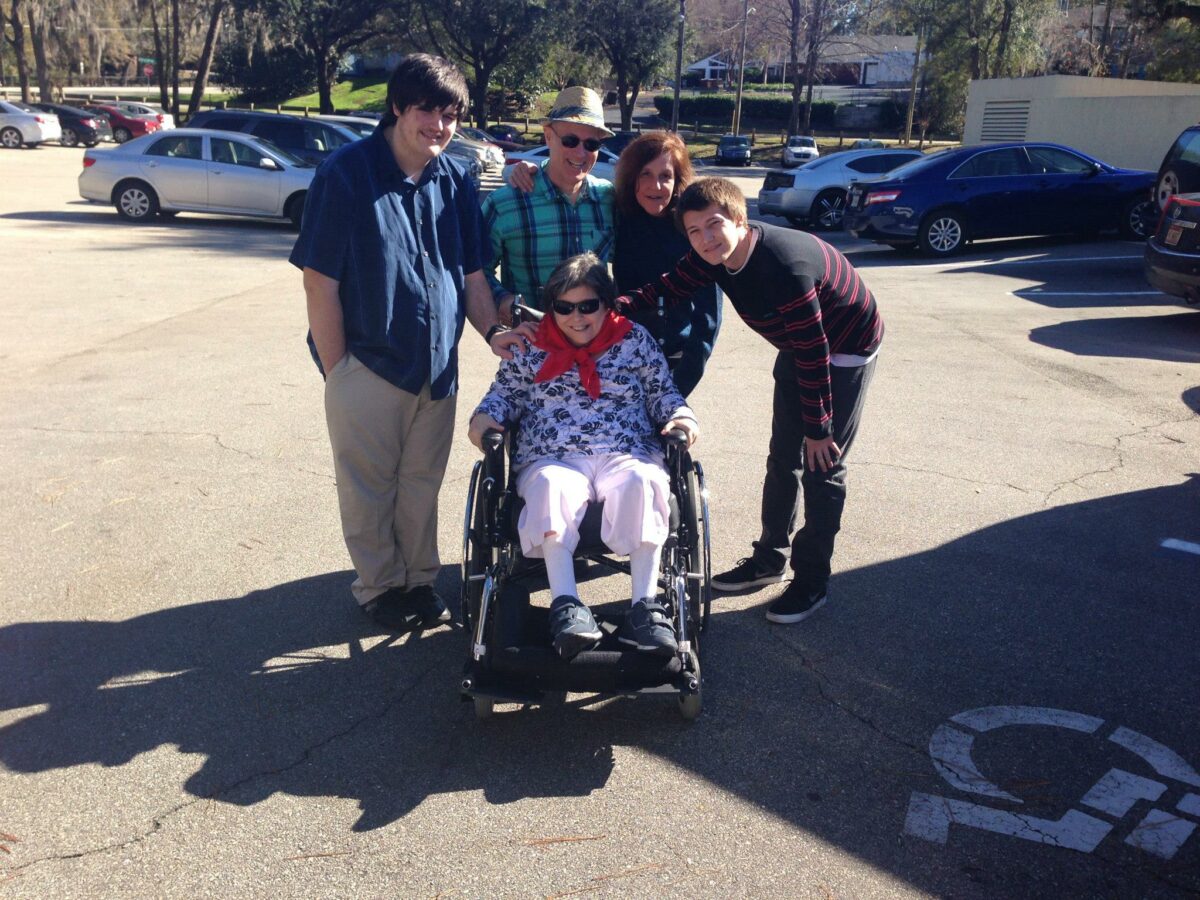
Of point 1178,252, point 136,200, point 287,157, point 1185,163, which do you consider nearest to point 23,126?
point 136,200

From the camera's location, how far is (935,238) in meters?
14.7

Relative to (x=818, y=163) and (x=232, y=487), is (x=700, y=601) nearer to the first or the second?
(x=232, y=487)

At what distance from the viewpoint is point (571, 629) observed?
3.19 meters

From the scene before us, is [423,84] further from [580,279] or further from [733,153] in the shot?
[733,153]

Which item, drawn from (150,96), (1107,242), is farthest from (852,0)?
(150,96)

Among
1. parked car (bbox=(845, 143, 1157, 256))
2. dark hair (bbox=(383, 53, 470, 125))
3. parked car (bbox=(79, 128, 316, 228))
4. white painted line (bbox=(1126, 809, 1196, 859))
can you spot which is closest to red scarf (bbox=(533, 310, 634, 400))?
dark hair (bbox=(383, 53, 470, 125))

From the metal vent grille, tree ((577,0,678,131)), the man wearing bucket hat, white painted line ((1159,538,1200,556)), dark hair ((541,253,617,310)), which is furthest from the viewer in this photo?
tree ((577,0,678,131))

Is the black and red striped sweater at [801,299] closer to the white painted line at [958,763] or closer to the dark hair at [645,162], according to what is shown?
the dark hair at [645,162]

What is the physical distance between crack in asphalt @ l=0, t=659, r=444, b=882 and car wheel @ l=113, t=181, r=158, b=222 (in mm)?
15028

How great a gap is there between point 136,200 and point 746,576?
15121mm

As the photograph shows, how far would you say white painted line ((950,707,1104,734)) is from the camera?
3.51 meters

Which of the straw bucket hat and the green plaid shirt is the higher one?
the straw bucket hat

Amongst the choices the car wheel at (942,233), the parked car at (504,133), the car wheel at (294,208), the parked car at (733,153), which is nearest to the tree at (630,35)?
the parked car at (733,153)

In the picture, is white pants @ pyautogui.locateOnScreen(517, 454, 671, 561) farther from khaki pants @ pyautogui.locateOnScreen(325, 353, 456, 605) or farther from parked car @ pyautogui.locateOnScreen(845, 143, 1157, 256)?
parked car @ pyautogui.locateOnScreen(845, 143, 1157, 256)
